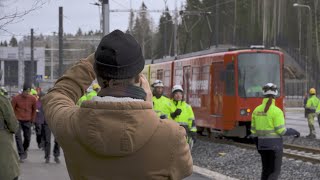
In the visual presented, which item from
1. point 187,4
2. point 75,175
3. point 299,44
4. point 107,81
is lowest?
point 75,175

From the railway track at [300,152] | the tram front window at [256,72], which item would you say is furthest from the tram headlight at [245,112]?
the railway track at [300,152]

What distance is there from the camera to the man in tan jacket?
2.43 meters

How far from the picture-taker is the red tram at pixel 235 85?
2056 centimetres

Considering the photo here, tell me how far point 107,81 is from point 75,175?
40 centimetres

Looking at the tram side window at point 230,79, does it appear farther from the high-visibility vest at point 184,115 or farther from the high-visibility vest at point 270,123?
the high-visibility vest at point 270,123

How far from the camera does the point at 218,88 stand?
21109 mm

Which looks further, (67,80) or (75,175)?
(67,80)

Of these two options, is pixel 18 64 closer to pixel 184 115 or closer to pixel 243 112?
pixel 243 112

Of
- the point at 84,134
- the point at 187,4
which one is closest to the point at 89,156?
the point at 84,134

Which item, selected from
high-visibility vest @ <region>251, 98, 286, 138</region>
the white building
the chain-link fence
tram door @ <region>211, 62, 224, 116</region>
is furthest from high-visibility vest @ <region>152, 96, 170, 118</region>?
the white building

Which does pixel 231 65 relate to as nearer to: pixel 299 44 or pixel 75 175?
pixel 75 175

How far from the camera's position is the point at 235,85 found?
20812 mm

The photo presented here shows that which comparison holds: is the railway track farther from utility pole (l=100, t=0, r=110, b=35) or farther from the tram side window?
utility pole (l=100, t=0, r=110, b=35)

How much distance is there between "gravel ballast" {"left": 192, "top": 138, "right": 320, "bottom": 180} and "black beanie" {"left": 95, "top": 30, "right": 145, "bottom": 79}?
10.2m
